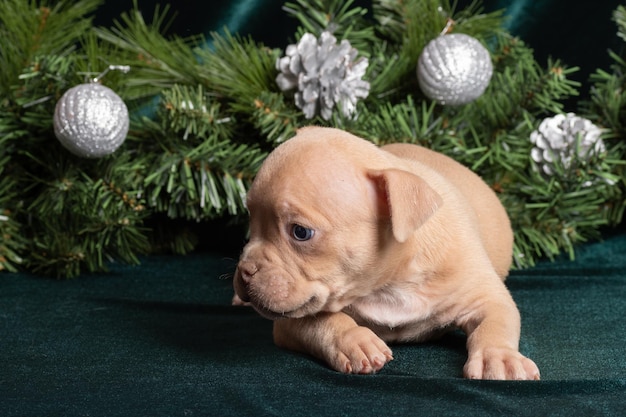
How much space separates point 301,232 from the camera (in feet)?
6.72

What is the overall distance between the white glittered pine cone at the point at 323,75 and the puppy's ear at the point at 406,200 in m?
1.26

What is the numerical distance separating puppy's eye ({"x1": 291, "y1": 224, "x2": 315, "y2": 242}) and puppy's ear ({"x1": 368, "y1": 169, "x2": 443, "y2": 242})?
186mm

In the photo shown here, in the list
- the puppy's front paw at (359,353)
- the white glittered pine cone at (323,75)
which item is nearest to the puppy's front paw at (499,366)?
the puppy's front paw at (359,353)

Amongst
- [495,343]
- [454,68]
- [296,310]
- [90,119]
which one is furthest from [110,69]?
[495,343]

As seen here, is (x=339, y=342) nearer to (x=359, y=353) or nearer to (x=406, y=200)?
(x=359, y=353)

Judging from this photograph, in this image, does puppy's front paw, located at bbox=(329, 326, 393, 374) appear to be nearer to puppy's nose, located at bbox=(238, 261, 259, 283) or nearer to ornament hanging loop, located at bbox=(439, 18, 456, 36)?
puppy's nose, located at bbox=(238, 261, 259, 283)

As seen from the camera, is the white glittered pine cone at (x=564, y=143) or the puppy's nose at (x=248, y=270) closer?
the puppy's nose at (x=248, y=270)

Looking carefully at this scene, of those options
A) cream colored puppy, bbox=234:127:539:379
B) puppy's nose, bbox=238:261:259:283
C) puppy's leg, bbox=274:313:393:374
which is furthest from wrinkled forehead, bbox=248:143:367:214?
puppy's leg, bbox=274:313:393:374

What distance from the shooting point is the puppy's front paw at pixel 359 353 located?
2068mm

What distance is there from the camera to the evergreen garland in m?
3.27

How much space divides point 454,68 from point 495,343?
4.58 ft

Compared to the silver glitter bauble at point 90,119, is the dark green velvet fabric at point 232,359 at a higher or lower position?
lower

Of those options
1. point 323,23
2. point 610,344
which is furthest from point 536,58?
point 610,344

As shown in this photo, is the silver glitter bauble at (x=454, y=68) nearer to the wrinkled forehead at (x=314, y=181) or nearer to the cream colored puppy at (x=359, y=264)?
the cream colored puppy at (x=359, y=264)
